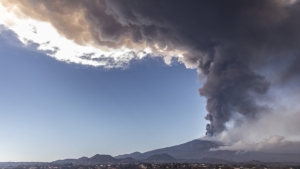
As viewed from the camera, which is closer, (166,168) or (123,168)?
(166,168)

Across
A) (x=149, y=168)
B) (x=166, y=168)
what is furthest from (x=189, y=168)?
(x=149, y=168)

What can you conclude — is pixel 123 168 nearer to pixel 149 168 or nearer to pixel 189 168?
pixel 149 168

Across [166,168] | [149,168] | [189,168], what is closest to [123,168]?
[149,168]

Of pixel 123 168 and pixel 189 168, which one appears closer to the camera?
pixel 189 168

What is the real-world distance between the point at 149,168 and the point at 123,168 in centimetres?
2543

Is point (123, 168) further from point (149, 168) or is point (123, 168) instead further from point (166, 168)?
point (166, 168)

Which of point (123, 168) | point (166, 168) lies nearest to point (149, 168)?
point (166, 168)

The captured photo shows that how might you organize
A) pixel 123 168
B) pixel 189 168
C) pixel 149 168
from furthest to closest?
pixel 123 168 < pixel 149 168 < pixel 189 168

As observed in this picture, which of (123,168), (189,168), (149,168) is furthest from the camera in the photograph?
(123,168)

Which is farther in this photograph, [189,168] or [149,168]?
[149,168]

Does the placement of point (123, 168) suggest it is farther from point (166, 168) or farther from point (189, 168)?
point (189, 168)

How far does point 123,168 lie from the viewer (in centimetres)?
18238

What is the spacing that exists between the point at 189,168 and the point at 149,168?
29.4 metres

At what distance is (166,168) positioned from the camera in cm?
16488
